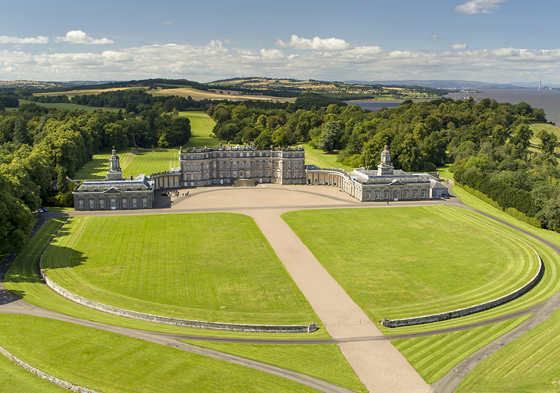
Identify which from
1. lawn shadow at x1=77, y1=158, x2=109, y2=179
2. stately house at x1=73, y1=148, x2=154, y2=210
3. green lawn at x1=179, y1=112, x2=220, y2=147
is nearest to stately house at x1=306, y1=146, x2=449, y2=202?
stately house at x1=73, y1=148, x2=154, y2=210

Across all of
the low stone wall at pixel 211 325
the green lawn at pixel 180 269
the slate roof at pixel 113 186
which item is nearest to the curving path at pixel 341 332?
the low stone wall at pixel 211 325

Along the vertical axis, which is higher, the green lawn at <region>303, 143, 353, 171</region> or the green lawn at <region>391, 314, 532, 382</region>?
the green lawn at <region>303, 143, 353, 171</region>

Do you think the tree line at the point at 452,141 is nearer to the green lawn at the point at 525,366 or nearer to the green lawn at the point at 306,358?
the green lawn at the point at 525,366

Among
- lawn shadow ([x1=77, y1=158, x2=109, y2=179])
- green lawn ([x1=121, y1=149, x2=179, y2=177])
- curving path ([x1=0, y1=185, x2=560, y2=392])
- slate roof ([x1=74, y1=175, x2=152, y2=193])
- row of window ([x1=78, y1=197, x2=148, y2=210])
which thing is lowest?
curving path ([x1=0, y1=185, x2=560, y2=392])

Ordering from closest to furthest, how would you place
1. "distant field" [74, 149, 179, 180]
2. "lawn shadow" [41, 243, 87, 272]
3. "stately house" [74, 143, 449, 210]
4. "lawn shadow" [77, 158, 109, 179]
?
1. "lawn shadow" [41, 243, 87, 272]
2. "stately house" [74, 143, 449, 210]
3. "lawn shadow" [77, 158, 109, 179]
4. "distant field" [74, 149, 179, 180]

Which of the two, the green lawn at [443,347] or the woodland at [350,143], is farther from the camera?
the woodland at [350,143]

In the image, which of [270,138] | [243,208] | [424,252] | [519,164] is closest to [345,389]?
[424,252]

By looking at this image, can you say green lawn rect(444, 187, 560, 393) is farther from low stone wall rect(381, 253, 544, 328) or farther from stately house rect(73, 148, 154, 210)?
stately house rect(73, 148, 154, 210)
